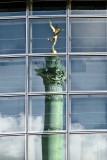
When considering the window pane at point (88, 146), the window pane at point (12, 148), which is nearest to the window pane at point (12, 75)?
the window pane at point (12, 148)

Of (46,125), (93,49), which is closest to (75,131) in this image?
(46,125)

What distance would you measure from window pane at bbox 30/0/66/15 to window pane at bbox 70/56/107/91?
1846 mm

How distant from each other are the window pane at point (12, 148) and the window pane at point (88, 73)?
2.67 metres

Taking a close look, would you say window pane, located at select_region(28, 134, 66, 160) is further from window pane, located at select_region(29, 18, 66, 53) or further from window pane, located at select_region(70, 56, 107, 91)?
window pane, located at select_region(29, 18, 66, 53)

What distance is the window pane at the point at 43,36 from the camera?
96.5 ft

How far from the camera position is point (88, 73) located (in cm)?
2922

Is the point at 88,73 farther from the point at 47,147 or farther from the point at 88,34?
the point at 47,147

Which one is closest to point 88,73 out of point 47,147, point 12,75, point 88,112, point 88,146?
point 88,112

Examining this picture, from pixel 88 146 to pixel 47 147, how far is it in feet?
4.65

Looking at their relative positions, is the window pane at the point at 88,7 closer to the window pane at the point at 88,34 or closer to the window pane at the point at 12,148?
the window pane at the point at 88,34

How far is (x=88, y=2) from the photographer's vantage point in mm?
29828

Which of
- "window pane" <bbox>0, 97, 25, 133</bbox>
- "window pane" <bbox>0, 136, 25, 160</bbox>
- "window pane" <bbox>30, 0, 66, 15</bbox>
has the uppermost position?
"window pane" <bbox>30, 0, 66, 15</bbox>

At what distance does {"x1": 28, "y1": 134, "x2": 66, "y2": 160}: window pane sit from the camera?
2861cm

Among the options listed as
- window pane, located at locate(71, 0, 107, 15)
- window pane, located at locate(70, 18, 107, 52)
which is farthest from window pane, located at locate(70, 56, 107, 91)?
window pane, located at locate(71, 0, 107, 15)
